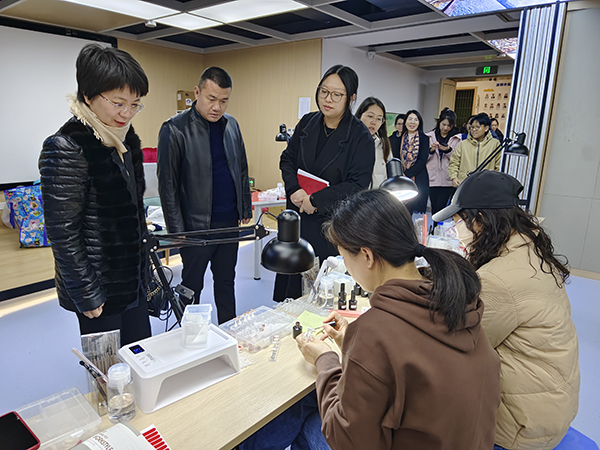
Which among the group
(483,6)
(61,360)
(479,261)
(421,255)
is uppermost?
(483,6)

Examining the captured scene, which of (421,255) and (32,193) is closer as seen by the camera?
(421,255)

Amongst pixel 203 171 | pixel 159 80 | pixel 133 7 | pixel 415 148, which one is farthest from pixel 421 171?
pixel 159 80

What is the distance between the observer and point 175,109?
262 inches

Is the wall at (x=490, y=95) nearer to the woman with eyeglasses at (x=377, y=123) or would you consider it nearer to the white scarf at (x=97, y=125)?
the woman with eyeglasses at (x=377, y=123)

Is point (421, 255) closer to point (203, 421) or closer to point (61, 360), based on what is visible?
point (203, 421)

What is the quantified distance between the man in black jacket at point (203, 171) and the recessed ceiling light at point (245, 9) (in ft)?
6.57

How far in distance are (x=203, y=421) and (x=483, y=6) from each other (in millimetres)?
4086

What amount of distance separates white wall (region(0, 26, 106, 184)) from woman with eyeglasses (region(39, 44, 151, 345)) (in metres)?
4.43

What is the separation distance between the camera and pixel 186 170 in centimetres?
218

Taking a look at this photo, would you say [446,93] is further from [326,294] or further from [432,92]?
[326,294]

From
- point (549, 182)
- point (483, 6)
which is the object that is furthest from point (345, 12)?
point (549, 182)

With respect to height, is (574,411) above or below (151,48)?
below

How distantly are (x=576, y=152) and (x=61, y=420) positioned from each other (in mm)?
4640

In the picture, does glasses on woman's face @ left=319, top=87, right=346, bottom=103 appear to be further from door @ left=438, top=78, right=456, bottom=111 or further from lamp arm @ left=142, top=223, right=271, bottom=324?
door @ left=438, top=78, right=456, bottom=111
